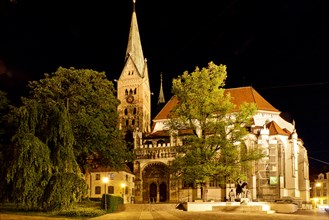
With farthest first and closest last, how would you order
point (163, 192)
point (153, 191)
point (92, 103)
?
1. point (153, 191)
2. point (163, 192)
3. point (92, 103)

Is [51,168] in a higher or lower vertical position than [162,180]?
higher

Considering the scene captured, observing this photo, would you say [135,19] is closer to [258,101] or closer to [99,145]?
[258,101]

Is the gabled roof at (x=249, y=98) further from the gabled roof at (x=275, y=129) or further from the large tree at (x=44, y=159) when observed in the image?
the large tree at (x=44, y=159)

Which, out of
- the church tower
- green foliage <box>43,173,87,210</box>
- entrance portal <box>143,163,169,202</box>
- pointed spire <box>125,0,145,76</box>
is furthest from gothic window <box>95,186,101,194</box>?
green foliage <box>43,173,87,210</box>

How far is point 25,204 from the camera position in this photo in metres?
18.3

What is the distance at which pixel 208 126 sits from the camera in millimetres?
30750

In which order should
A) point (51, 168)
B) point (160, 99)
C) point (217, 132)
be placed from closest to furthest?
point (51, 168), point (217, 132), point (160, 99)

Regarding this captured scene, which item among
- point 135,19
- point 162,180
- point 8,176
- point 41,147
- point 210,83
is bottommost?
point 162,180

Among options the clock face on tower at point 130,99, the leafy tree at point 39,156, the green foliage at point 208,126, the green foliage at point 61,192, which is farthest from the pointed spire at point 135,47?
the green foliage at point 61,192

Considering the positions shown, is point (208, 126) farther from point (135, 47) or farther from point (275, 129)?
point (135, 47)

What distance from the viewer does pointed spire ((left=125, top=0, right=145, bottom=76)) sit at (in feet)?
224

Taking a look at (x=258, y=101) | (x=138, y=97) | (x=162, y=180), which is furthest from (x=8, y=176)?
(x=138, y=97)

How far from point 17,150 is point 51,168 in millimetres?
1772

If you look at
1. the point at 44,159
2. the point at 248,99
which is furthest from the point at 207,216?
the point at 248,99
